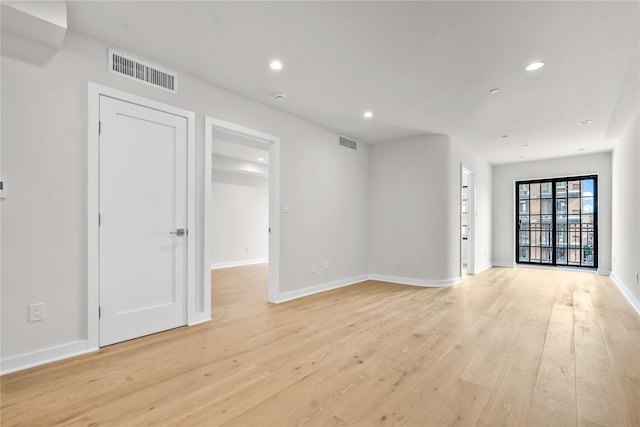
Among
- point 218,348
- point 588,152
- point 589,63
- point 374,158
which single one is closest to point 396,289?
point 374,158

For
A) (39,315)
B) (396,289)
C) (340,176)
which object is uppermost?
(340,176)

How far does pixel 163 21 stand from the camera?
2.34m

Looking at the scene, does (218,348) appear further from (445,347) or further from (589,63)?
(589,63)

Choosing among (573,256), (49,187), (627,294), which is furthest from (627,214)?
(49,187)

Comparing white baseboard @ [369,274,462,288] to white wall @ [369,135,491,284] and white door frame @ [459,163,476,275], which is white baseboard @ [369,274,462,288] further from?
white door frame @ [459,163,476,275]

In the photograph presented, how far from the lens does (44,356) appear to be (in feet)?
7.53

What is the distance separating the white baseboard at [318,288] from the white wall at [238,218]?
3.42 metres

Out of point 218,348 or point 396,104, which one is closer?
point 218,348

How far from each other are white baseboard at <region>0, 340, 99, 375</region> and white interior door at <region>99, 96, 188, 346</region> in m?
0.15

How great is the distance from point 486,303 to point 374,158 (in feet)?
10.1

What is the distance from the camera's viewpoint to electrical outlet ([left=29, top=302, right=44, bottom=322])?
225cm

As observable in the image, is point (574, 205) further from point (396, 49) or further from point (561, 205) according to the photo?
point (396, 49)

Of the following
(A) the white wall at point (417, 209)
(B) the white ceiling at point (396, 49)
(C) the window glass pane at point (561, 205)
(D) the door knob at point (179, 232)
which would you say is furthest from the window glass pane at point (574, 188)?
(D) the door knob at point (179, 232)

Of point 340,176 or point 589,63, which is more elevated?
point 589,63
